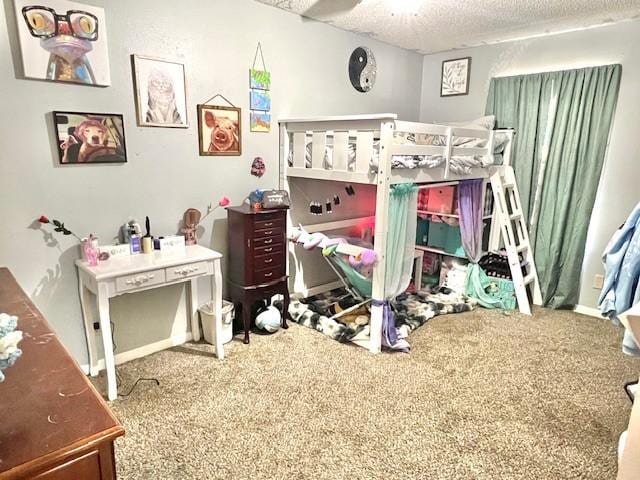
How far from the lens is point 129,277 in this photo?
2217 mm

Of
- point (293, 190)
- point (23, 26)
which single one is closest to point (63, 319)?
point (23, 26)

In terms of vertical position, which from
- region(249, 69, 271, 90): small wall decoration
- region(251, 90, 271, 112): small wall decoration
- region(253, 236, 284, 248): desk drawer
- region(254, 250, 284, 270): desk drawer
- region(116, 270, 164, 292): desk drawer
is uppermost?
region(249, 69, 271, 90): small wall decoration

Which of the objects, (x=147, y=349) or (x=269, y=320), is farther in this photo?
(x=269, y=320)

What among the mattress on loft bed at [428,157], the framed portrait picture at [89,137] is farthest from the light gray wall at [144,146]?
the mattress on loft bed at [428,157]

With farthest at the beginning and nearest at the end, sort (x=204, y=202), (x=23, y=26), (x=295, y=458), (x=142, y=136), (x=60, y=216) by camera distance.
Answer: (x=204, y=202) < (x=142, y=136) < (x=60, y=216) < (x=23, y=26) < (x=295, y=458)

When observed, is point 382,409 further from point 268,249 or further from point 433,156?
point 433,156

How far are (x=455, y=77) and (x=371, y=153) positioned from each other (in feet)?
6.69

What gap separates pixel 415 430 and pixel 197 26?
268 cm

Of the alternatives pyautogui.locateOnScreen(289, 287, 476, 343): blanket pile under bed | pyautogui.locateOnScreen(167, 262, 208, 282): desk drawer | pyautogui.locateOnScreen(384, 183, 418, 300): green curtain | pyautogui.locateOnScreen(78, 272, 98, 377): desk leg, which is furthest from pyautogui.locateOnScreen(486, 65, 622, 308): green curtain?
pyautogui.locateOnScreen(78, 272, 98, 377): desk leg

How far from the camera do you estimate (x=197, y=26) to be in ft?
8.64

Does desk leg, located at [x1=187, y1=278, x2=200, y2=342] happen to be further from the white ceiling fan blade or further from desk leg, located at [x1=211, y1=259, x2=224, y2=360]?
the white ceiling fan blade

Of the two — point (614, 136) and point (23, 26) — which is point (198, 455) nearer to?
point (23, 26)

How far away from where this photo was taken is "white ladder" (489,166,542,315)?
3.55 meters

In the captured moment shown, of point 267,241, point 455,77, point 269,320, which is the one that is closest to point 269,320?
point 269,320
